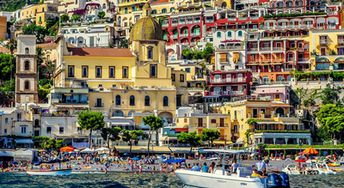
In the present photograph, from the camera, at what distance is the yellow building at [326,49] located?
116000mm

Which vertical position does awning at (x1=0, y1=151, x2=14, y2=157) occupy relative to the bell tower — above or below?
below

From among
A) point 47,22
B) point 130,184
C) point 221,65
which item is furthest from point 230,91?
point 47,22

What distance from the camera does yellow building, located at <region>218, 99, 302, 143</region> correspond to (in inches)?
4040

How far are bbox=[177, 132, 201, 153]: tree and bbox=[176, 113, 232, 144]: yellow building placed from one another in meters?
5.24

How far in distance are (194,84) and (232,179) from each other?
64410 millimetres

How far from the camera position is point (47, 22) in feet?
550

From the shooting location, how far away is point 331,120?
10019 centimetres

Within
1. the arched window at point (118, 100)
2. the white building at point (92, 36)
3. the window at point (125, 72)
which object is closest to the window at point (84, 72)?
the window at point (125, 72)

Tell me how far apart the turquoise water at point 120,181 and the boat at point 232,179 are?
19.3 ft

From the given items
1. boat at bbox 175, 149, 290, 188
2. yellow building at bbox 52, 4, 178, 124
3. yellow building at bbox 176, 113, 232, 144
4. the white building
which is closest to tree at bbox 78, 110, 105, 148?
yellow building at bbox 52, 4, 178, 124

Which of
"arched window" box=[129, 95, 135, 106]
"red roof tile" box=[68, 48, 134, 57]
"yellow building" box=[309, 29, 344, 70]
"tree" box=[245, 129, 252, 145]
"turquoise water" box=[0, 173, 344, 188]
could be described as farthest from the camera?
"yellow building" box=[309, 29, 344, 70]

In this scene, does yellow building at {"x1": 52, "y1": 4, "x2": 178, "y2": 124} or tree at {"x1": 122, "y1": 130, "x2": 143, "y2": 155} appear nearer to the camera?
tree at {"x1": 122, "y1": 130, "x2": 143, "y2": 155}

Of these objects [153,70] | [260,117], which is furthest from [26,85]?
[260,117]

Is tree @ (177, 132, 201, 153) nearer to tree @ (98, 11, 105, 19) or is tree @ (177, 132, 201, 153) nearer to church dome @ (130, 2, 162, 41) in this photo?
church dome @ (130, 2, 162, 41)
